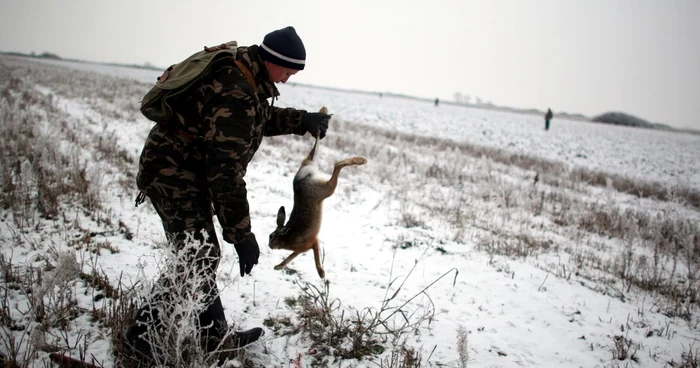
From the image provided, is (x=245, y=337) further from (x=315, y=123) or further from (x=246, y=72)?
(x=246, y=72)

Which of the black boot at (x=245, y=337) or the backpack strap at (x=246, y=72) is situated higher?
the backpack strap at (x=246, y=72)

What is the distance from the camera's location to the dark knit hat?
2019mm

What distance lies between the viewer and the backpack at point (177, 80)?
187 cm

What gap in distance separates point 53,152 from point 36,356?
4116 millimetres

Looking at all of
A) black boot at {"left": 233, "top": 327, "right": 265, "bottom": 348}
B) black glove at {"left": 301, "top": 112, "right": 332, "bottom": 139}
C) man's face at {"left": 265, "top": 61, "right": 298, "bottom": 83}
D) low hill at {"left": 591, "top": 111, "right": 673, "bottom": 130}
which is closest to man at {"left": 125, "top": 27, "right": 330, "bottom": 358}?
man's face at {"left": 265, "top": 61, "right": 298, "bottom": 83}

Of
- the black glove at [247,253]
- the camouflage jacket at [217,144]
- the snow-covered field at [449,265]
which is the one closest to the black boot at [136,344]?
the snow-covered field at [449,265]

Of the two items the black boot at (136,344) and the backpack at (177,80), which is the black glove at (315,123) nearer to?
the backpack at (177,80)

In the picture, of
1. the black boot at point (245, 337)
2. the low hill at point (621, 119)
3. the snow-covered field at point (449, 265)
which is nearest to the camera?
the black boot at point (245, 337)

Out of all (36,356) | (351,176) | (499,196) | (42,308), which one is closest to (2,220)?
(42,308)

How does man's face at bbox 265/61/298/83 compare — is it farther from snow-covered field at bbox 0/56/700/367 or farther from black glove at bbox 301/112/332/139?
snow-covered field at bbox 0/56/700/367

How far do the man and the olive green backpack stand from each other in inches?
0.7

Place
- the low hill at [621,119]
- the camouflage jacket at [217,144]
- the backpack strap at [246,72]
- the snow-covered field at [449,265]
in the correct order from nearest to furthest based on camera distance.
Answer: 1. the camouflage jacket at [217,144]
2. the backpack strap at [246,72]
3. the snow-covered field at [449,265]
4. the low hill at [621,119]

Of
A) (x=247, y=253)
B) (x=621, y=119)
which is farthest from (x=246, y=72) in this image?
(x=621, y=119)

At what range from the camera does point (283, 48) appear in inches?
79.4
